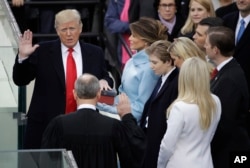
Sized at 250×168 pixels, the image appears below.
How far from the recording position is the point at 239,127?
1173 centimetres

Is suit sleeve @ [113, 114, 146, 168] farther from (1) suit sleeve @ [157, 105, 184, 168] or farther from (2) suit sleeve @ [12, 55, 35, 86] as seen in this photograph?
(2) suit sleeve @ [12, 55, 35, 86]

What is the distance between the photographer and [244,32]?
44.5 ft

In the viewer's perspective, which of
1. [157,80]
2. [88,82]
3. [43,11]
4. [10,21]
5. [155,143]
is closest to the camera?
[88,82]

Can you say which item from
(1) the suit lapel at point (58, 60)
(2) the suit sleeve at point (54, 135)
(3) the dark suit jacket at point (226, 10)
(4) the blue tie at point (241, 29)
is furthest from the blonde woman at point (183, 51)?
(3) the dark suit jacket at point (226, 10)

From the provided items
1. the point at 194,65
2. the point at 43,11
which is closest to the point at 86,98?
the point at 194,65

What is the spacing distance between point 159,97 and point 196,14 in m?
2.25

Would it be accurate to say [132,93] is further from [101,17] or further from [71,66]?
[101,17]

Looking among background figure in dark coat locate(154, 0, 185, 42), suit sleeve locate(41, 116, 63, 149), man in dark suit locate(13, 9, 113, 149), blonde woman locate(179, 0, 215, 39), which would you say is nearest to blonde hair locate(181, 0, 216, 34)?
blonde woman locate(179, 0, 215, 39)

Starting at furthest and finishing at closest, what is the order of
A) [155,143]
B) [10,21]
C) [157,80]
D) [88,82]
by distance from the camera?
[10,21]
[157,80]
[155,143]
[88,82]

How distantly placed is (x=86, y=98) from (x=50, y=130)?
0.41 metres

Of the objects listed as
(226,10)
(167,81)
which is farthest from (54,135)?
(226,10)

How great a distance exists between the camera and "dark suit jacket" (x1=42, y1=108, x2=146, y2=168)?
11.2 m

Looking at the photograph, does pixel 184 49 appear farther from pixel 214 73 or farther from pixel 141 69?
pixel 141 69

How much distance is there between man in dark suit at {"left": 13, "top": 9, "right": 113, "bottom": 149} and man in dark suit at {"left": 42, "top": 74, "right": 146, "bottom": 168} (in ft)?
4.58
